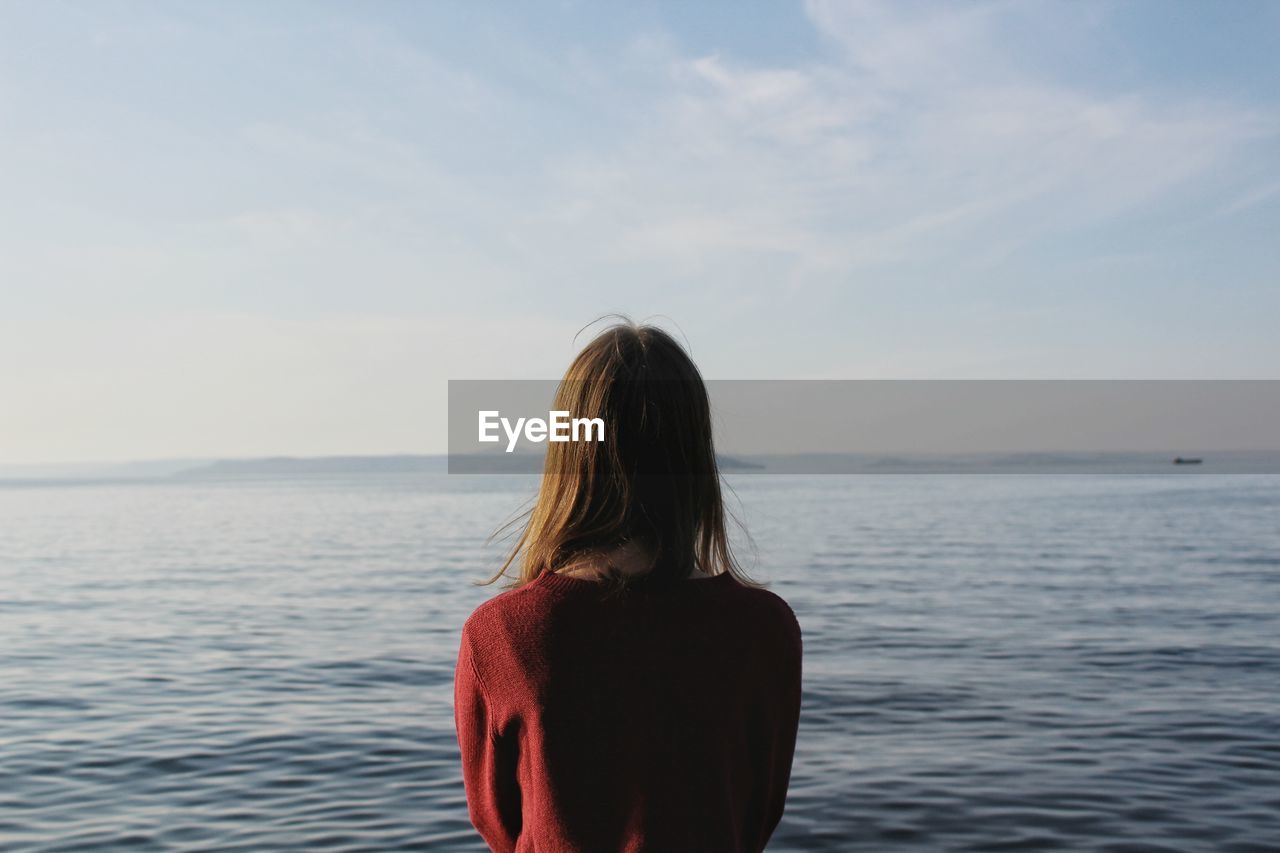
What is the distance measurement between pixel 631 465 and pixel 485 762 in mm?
633

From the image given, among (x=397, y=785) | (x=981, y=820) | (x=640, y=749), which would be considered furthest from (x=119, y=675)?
(x=640, y=749)

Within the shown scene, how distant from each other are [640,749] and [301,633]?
16.2 metres

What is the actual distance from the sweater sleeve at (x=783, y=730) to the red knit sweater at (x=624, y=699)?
1 cm

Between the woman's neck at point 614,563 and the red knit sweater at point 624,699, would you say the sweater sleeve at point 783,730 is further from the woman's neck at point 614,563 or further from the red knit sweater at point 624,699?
the woman's neck at point 614,563

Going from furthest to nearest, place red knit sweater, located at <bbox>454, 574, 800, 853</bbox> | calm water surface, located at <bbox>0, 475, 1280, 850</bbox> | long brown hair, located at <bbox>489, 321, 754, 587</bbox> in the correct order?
calm water surface, located at <bbox>0, 475, 1280, 850</bbox>
long brown hair, located at <bbox>489, 321, 754, 587</bbox>
red knit sweater, located at <bbox>454, 574, 800, 853</bbox>

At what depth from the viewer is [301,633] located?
17156mm

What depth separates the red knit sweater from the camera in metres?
2.02

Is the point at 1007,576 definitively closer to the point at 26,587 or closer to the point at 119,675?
the point at 119,675

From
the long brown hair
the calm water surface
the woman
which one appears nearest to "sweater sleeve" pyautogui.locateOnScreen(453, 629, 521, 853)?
the woman

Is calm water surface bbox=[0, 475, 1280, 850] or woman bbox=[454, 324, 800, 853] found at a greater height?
woman bbox=[454, 324, 800, 853]

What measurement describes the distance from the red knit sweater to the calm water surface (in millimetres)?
5756

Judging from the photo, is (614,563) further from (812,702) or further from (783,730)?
(812,702)

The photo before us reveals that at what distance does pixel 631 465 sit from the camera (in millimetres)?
2143

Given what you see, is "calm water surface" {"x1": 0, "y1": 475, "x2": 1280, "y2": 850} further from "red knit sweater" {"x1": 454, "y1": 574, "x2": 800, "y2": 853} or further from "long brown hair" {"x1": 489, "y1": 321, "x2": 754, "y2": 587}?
"long brown hair" {"x1": 489, "y1": 321, "x2": 754, "y2": 587}
